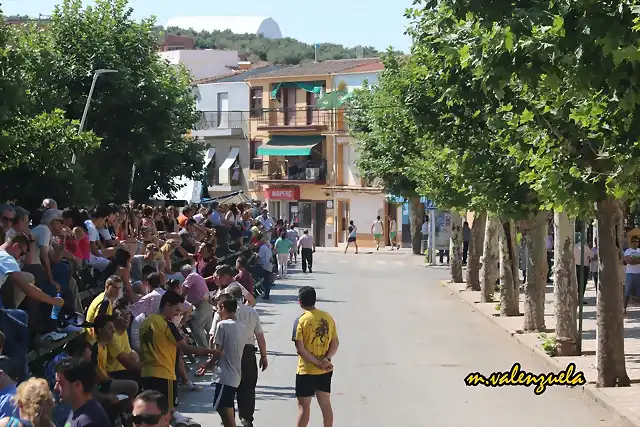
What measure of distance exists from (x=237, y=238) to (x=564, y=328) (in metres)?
13.6

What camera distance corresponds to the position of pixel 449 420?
14664 millimetres

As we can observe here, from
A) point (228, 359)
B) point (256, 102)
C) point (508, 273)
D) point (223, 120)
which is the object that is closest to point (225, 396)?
point (228, 359)

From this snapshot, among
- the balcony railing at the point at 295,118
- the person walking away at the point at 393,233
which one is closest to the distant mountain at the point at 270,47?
the balcony railing at the point at 295,118

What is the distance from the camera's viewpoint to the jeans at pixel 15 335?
1005 cm

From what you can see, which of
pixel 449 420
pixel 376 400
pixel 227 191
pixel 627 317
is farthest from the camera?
pixel 227 191

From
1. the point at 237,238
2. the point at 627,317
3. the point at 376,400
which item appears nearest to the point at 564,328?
the point at 376,400

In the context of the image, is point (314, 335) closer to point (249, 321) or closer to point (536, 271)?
point (249, 321)

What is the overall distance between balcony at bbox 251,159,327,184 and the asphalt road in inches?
1587

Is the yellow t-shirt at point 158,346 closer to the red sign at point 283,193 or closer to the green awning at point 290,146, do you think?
the green awning at point 290,146

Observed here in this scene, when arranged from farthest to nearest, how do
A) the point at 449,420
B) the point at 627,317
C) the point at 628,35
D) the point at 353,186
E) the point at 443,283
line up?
the point at 353,186 → the point at 443,283 → the point at 627,317 → the point at 449,420 → the point at 628,35

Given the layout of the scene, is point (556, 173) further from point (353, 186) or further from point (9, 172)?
point (353, 186)

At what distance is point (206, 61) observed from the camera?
93.4m
